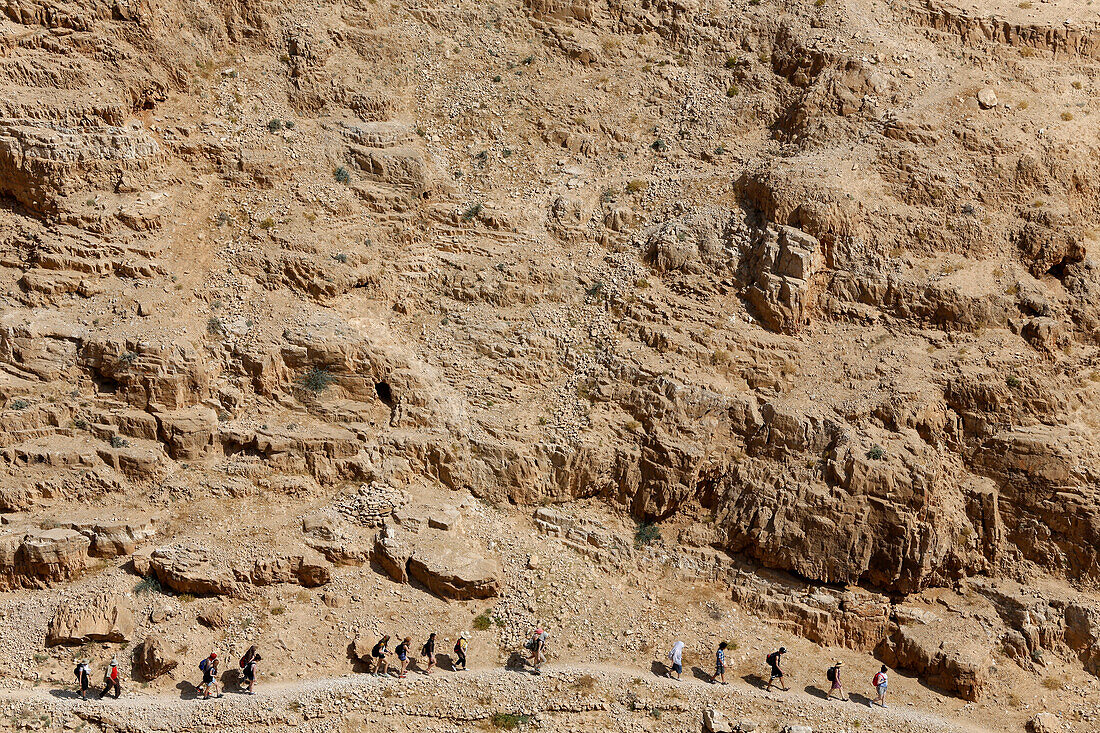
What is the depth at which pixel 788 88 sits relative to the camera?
27.2 m

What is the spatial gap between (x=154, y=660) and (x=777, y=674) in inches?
491

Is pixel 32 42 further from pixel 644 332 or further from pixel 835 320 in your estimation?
pixel 835 320

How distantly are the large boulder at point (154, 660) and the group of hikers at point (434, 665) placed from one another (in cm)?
47

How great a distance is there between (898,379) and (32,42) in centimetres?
2217

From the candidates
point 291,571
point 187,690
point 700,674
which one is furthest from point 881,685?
point 187,690

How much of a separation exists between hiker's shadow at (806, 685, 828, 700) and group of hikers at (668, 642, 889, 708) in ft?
0.21

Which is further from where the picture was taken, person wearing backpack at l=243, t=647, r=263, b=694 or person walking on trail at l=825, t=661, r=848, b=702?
person walking on trail at l=825, t=661, r=848, b=702

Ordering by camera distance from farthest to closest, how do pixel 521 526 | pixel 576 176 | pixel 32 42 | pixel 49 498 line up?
pixel 576 176, pixel 32 42, pixel 521 526, pixel 49 498

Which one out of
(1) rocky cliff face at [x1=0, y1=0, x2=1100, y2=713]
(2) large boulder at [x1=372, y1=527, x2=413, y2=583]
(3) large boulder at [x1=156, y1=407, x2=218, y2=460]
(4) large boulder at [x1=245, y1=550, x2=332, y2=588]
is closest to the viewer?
(4) large boulder at [x1=245, y1=550, x2=332, y2=588]

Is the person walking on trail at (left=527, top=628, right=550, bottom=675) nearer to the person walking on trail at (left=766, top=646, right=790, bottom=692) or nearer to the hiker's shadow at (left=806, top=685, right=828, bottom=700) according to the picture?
the person walking on trail at (left=766, top=646, right=790, bottom=692)

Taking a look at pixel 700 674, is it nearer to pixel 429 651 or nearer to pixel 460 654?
pixel 460 654

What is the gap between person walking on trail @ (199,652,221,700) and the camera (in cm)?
1866

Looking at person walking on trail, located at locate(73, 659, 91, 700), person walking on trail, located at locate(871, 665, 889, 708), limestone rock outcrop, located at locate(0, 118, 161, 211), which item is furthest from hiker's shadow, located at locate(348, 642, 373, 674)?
limestone rock outcrop, located at locate(0, 118, 161, 211)

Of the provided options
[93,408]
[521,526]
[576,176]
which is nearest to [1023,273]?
[576,176]
